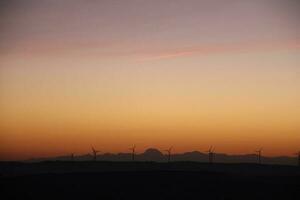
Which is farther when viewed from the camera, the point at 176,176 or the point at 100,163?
the point at 100,163

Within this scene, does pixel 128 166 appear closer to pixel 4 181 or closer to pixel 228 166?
pixel 228 166

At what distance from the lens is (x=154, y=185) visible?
218ft

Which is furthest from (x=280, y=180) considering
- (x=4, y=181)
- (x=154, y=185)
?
(x=4, y=181)

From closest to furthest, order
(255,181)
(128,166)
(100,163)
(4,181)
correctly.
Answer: (4,181) < (255,181) < (128,166) < (100,163)

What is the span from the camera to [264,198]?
61281 mm

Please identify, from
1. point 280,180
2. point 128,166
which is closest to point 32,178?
point 280,180

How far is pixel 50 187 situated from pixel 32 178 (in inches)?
213

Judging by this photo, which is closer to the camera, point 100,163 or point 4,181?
point 4,181

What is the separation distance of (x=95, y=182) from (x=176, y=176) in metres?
9.85

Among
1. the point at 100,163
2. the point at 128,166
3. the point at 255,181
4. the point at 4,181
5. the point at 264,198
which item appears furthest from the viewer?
→ the point at 100,163

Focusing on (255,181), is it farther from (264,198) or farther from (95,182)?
(95,182)

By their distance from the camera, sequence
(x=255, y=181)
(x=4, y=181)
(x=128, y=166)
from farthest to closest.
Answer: (x=128, y=166) → (x=255, y=181) → (x=4, y=181)

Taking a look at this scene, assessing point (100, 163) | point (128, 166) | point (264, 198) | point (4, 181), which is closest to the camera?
point (264, 198)

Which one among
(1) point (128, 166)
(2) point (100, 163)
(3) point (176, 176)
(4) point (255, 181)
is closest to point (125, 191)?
(3) point (176, 176)
